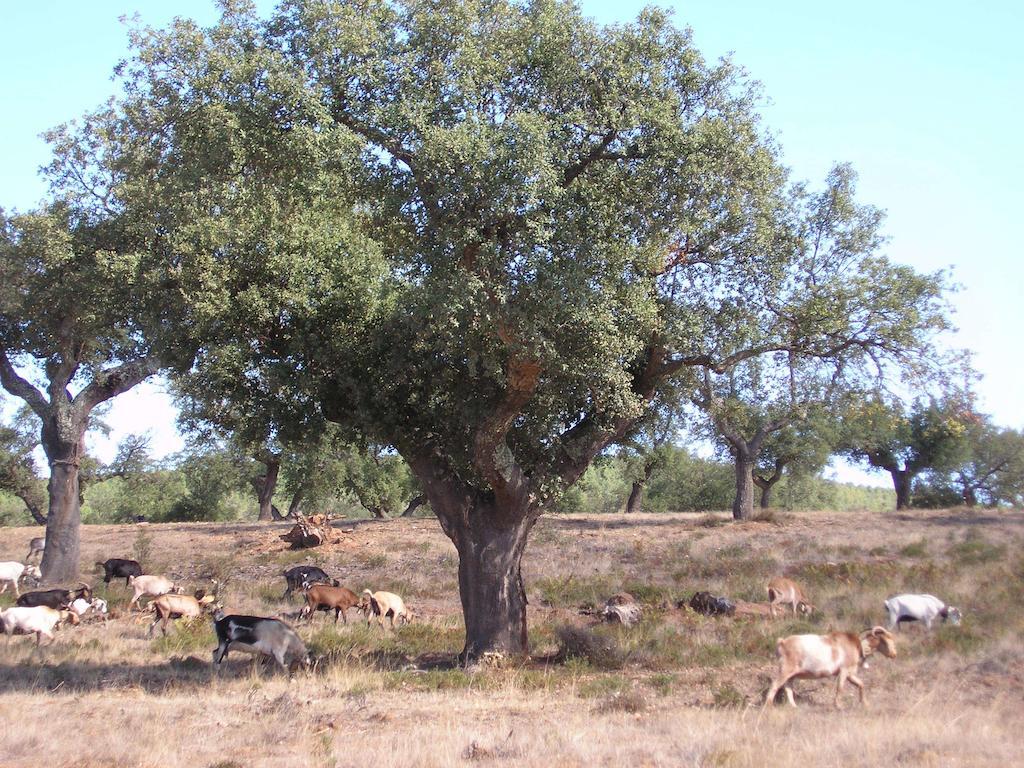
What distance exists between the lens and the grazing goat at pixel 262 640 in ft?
Result: 51.8

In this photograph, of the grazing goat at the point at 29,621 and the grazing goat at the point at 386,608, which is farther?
the grazing goat at the point at 386,608

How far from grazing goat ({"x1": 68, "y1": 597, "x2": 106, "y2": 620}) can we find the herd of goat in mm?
23

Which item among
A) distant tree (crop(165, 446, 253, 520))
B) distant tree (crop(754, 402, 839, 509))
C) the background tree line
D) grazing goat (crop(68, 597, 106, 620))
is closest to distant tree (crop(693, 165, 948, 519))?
the background tree line

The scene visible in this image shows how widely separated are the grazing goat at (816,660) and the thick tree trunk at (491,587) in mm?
5081

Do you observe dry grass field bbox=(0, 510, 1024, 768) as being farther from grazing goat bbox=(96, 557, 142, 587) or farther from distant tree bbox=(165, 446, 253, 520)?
distant tree bbox=(165, 446, 253, 520)

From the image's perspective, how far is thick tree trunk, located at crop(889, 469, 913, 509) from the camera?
5942cm

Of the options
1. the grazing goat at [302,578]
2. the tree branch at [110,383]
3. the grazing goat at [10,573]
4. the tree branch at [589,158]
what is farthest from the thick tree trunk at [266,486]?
the tree branch at [589,158]

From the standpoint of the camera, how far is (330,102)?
13.4 meters

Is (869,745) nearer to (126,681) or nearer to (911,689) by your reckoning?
(911,689)

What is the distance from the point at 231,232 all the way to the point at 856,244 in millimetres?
10897

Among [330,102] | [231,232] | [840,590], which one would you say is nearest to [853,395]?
[840,590]

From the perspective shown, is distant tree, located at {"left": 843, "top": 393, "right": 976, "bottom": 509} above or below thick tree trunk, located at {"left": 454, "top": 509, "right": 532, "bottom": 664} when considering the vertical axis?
above

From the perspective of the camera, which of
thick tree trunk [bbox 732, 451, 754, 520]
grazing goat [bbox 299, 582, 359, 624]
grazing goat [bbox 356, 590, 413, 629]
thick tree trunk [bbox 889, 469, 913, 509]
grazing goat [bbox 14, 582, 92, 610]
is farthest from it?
thick tree trunk [bbox 889, 469, 913, 509]

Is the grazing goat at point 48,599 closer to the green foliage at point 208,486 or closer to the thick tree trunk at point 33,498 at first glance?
the green foliage at point 208,486
